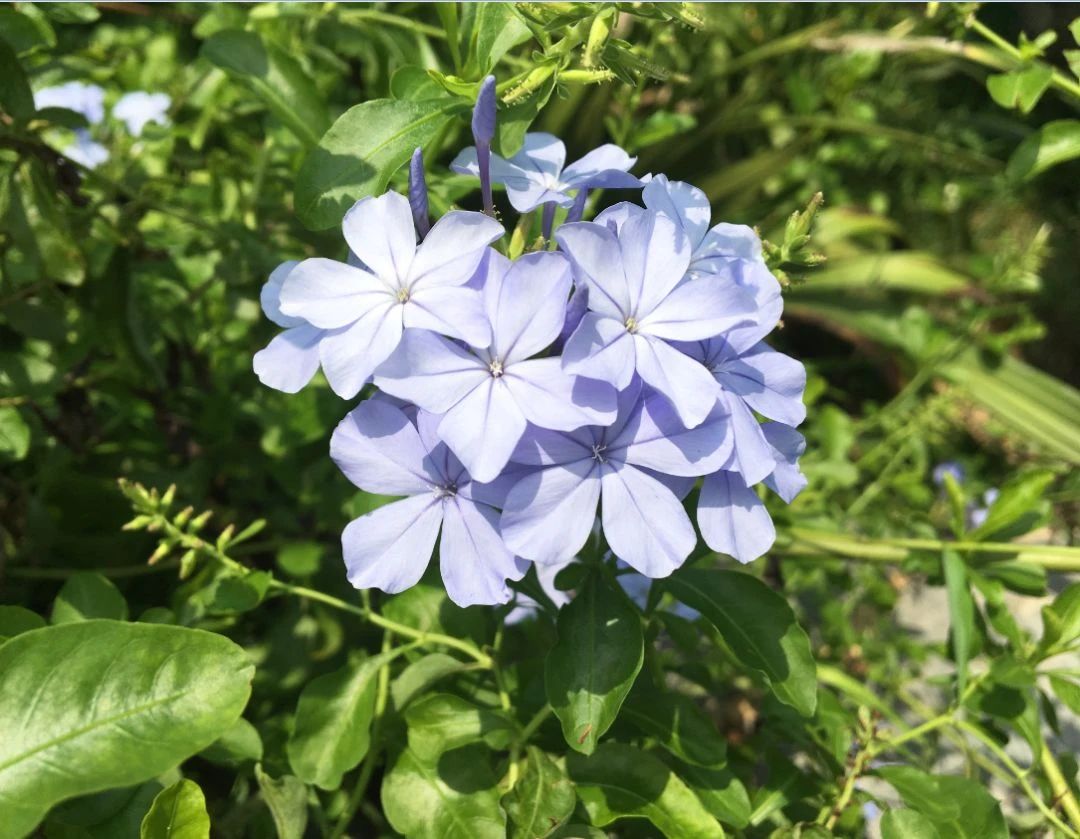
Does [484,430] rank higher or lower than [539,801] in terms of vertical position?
higher

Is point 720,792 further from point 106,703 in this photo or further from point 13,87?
point 13,87

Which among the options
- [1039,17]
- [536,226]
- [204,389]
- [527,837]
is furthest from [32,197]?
[1039,17]

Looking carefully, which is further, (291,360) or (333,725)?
(333,725)

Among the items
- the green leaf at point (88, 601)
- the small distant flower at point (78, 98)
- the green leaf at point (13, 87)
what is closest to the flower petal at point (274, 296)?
the green leaf at point (88, 601)

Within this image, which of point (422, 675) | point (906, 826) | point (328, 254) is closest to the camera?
point (906, 826)

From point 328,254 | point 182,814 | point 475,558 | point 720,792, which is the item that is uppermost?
point 475,558

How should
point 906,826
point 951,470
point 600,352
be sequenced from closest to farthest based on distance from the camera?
1. point 600,352
2. point 906,826
3. point 951,470

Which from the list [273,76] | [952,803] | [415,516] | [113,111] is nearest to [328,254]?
[273,76]
